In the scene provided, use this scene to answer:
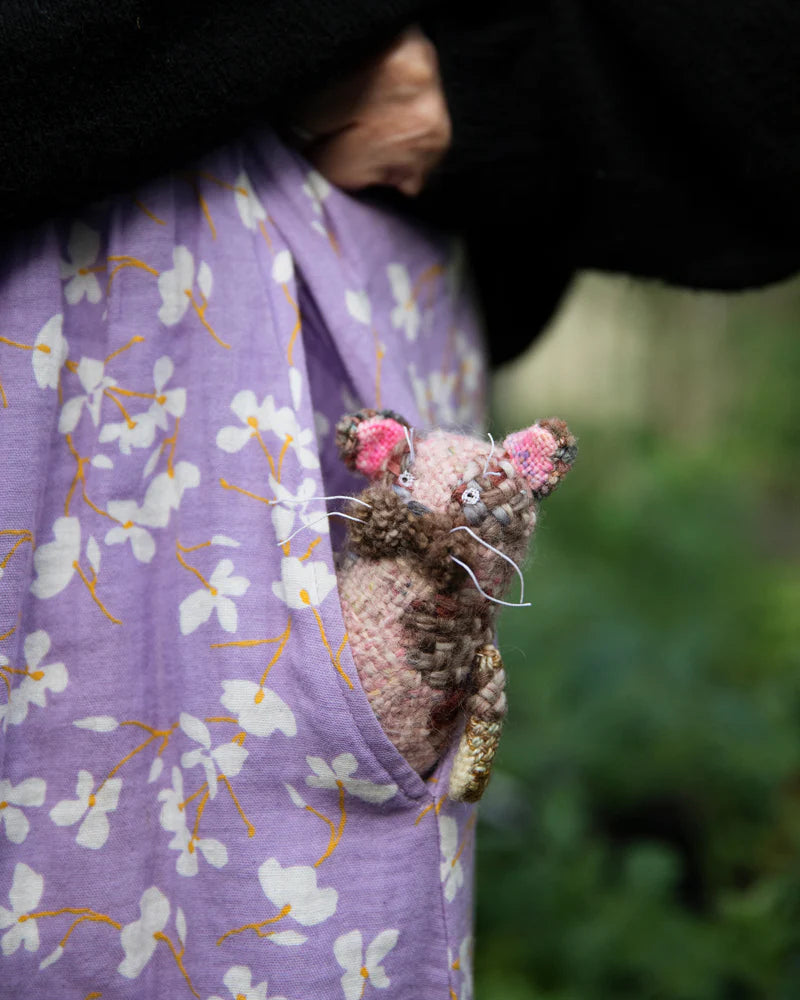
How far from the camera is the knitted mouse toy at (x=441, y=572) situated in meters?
0.65

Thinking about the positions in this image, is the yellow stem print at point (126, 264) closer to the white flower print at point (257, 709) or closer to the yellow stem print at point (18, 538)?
the yellow stem print at point (18, 538)

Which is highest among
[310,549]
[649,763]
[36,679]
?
[310,549]

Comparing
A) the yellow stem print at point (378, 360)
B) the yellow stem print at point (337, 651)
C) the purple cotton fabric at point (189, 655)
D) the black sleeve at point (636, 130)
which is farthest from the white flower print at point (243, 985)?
the black sleeve at point (636, 130)

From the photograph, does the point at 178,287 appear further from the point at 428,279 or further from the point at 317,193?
the point at 428,279

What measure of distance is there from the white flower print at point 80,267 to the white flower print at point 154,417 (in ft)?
0.27

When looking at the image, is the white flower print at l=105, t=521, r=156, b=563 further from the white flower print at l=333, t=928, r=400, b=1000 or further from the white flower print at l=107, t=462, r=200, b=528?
the white flower print at l=333, t=928, r=400, b=1000

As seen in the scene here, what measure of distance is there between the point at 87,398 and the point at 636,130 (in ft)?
1.86

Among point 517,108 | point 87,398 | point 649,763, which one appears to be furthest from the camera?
point 649,763

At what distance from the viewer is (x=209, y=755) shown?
27.9 inches

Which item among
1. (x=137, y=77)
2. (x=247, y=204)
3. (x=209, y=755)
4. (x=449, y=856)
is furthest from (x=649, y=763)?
(x=137, y=77)

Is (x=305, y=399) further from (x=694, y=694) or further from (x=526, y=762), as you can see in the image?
(x=694, y=694)

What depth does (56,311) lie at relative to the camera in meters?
0.73

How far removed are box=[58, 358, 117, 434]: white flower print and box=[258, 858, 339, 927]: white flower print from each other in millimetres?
384

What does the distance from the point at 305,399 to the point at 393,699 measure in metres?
0.25
